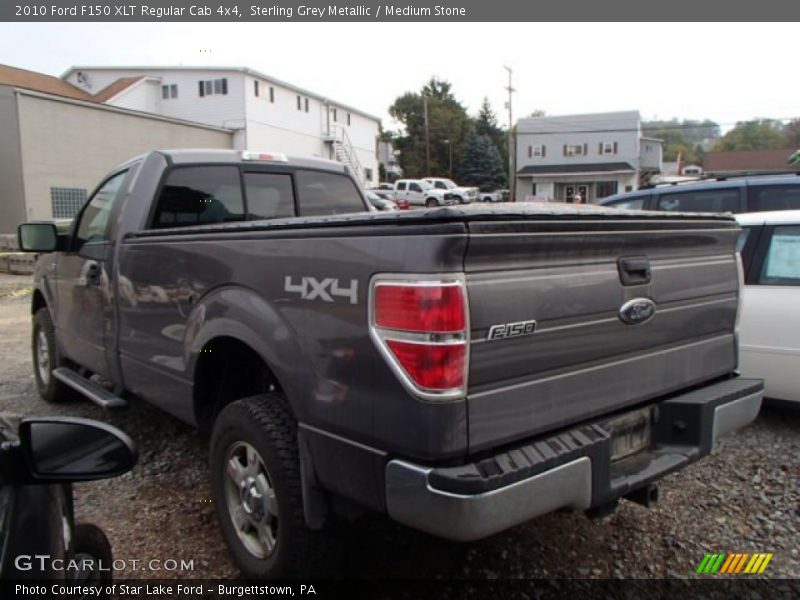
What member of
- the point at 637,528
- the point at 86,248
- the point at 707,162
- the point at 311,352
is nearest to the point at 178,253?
the point at 311,352

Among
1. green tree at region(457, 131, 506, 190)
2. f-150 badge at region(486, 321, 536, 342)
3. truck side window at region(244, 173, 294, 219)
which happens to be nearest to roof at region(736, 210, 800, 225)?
truck side window at region(244, 173, 294, 219)

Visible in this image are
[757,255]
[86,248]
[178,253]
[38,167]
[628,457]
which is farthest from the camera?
[38,167]

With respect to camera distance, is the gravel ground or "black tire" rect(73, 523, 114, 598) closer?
"black tire" rect(73, 523, 114, 598)

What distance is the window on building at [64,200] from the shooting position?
2639cm

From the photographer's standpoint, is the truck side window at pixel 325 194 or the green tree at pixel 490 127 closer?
the truck side window at pixel 325 194

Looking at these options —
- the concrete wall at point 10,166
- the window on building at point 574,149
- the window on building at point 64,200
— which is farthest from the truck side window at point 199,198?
the window on building at point 574,149

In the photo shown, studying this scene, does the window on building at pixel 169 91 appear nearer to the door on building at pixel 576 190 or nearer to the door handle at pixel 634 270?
the door on building at pixel 576 190

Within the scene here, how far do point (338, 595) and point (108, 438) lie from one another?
1533 millimetres

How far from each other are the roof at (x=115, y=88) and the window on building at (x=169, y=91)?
131cm

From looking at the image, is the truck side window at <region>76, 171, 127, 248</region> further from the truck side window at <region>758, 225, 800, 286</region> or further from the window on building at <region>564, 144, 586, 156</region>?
the window on building at <region>564, 144, 586, 156</region>

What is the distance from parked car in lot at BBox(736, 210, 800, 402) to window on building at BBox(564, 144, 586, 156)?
167 ft

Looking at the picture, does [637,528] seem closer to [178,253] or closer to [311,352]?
[311,352]

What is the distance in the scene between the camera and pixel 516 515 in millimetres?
2107

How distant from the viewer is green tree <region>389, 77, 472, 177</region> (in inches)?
2781
